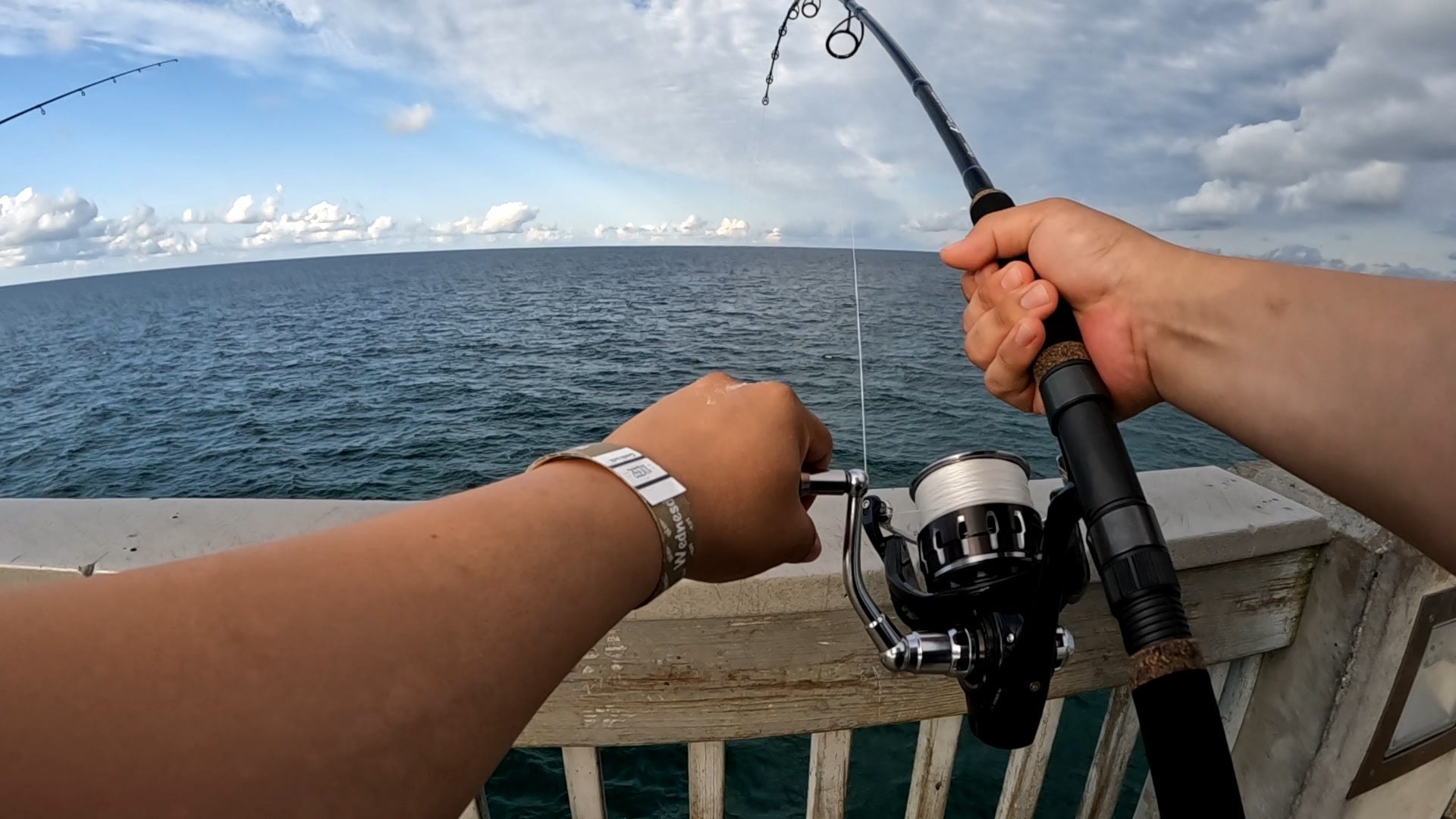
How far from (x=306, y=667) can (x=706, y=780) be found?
1.31 m

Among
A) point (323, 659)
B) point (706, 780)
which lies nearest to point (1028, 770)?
point (706, 780)

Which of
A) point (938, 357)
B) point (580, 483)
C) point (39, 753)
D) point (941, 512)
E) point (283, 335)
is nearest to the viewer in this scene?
point (39, 753)

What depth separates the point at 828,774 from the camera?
1737 mm

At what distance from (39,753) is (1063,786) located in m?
7.24

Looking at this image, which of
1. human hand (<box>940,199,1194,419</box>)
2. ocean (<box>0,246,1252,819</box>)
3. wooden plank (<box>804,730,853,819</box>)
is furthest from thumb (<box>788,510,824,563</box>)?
ocean (<box>0,246,1252,819</box>)

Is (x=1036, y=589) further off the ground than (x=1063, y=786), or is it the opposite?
(x=1036, y=589)

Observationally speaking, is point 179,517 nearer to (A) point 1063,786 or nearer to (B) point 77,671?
(B) point 77,671

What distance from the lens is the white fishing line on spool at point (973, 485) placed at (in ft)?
4.36

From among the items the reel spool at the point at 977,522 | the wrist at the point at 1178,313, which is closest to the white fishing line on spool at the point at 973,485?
the reel spool at the point at 977,522

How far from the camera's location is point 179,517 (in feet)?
5.03

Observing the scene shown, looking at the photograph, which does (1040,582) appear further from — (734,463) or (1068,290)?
(1068,290)

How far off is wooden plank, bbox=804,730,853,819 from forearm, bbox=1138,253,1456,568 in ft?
3.29

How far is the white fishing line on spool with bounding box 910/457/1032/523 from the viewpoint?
1329 millimetres

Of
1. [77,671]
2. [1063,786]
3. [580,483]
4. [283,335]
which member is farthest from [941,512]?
[283,335]
